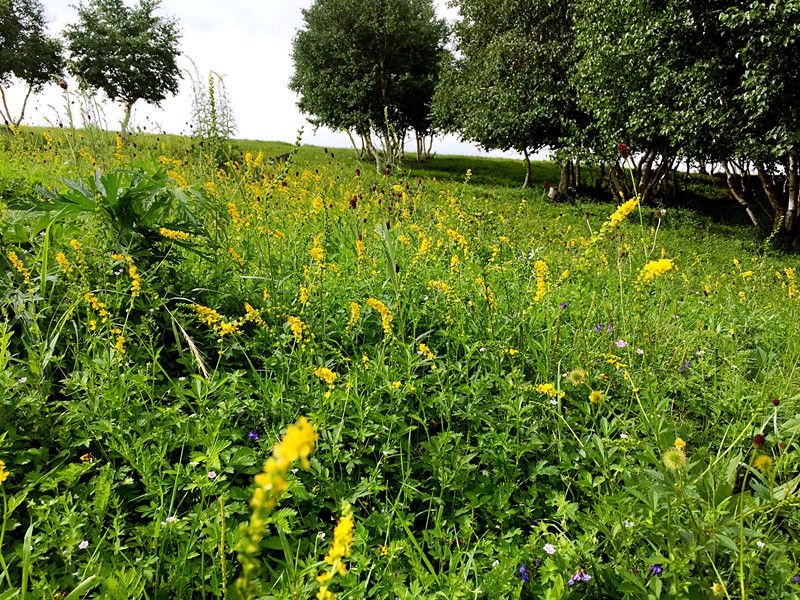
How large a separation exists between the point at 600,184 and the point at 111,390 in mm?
25919

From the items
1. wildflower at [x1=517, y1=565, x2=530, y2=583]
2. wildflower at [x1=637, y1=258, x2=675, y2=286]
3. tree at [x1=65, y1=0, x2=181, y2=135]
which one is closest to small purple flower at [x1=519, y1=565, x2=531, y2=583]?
wildflower at [x1=517, y1=565, x2=530, y2=583]

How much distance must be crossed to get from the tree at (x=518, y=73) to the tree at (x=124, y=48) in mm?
17504

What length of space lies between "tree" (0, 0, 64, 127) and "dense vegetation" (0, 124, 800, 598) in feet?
105

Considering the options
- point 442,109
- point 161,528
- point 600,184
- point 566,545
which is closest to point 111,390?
point 161,528

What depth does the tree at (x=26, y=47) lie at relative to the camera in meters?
26.6

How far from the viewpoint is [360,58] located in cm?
2489

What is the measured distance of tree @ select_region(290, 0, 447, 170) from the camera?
24.3 m

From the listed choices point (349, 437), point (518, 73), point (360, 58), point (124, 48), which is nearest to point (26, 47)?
point (124, 48)

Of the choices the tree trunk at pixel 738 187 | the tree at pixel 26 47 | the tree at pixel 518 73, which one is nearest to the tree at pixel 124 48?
the tree at pixel 26 47

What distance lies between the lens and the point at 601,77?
13492mm

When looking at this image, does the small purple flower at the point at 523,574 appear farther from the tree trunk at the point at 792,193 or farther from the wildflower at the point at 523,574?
the tree trunk at the point at 792,193

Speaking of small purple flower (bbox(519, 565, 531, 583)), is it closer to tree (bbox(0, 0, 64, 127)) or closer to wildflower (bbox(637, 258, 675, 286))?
wildflower (bbox(637, 258, 675, 286))

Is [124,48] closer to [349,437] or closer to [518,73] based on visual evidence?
[518,73]

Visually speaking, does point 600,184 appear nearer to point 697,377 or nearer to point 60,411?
point 697,377
